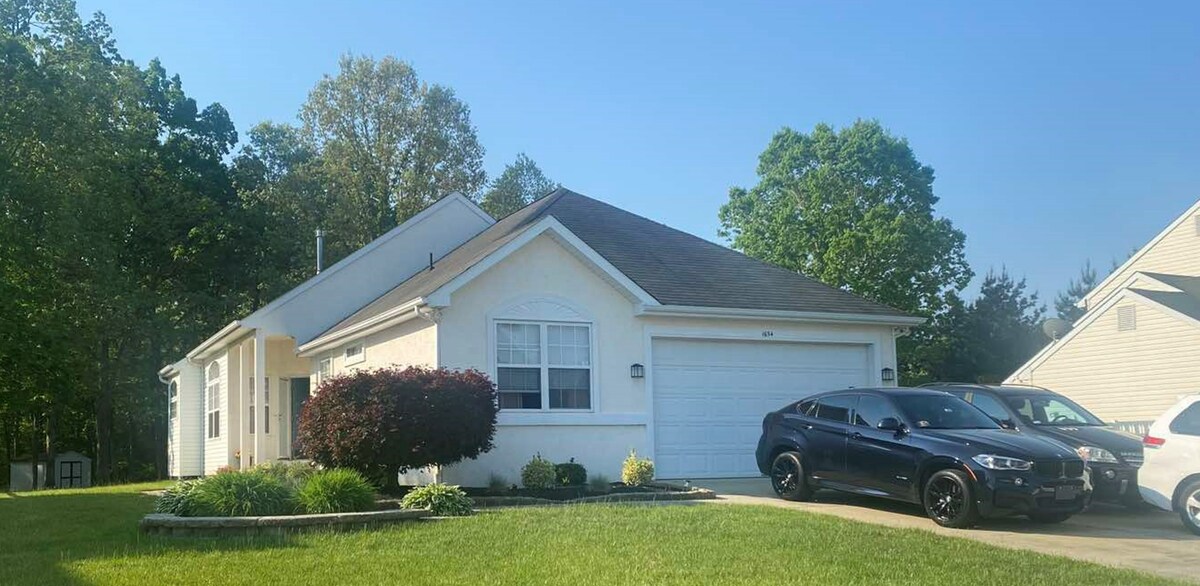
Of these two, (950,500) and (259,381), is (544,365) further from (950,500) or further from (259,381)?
(259,381)

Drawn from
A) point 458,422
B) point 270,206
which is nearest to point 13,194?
point 458,422

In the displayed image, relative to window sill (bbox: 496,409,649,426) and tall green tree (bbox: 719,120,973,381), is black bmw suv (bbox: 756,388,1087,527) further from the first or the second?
tall green tree (bbox: 719,120,973,381)

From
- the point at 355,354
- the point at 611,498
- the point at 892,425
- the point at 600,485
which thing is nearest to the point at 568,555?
the point at 892,425

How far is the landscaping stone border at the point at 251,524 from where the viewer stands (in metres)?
11.4

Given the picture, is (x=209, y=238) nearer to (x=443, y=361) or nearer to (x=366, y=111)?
(x=366, y=111)

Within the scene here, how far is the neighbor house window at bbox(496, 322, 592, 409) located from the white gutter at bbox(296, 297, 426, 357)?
4.65ft

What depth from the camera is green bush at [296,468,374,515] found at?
12.3 meters

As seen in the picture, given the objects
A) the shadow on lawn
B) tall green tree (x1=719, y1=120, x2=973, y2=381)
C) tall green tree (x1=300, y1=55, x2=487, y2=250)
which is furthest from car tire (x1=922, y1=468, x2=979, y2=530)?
tall green tree (x1=300, y1=55, x2=487, y2=250)

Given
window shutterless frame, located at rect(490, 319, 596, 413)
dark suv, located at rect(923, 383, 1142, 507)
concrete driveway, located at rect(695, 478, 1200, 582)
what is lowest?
concrete driveway, located at rect(695, 478, 1200, 582)

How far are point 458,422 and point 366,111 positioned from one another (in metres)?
30.3

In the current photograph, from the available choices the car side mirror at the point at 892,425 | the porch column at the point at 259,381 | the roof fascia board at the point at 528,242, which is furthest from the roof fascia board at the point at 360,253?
the car side mirror at the point at 892,425

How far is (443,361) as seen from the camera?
1673cm

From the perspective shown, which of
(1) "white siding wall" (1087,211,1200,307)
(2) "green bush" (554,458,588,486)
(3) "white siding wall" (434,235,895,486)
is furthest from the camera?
(1) "white siding wall" (1087,211,1200,307)

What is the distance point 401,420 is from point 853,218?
30698 millimetres
